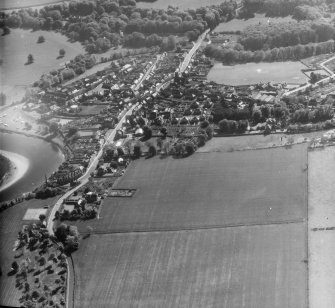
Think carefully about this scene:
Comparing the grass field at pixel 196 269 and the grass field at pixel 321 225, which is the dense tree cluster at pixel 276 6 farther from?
the grass field at pixel 196 269

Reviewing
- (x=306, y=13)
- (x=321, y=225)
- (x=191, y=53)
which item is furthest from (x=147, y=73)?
(x=321, y=225)

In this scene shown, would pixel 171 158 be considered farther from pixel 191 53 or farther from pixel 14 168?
pixel 191 53

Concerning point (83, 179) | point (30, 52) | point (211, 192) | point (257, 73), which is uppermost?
point (211, 192)

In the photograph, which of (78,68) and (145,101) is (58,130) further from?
(78,68)

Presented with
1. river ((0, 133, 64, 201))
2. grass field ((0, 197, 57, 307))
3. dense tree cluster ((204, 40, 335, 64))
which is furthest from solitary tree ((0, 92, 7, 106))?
dense tree cluster ((204, 40, 335, 64))

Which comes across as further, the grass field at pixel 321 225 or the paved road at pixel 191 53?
the paved road at pixel 191 53

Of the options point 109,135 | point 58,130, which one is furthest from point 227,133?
point 58,130

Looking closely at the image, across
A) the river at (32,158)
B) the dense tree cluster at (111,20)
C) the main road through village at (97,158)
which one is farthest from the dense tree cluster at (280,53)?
the river at (32,158)
